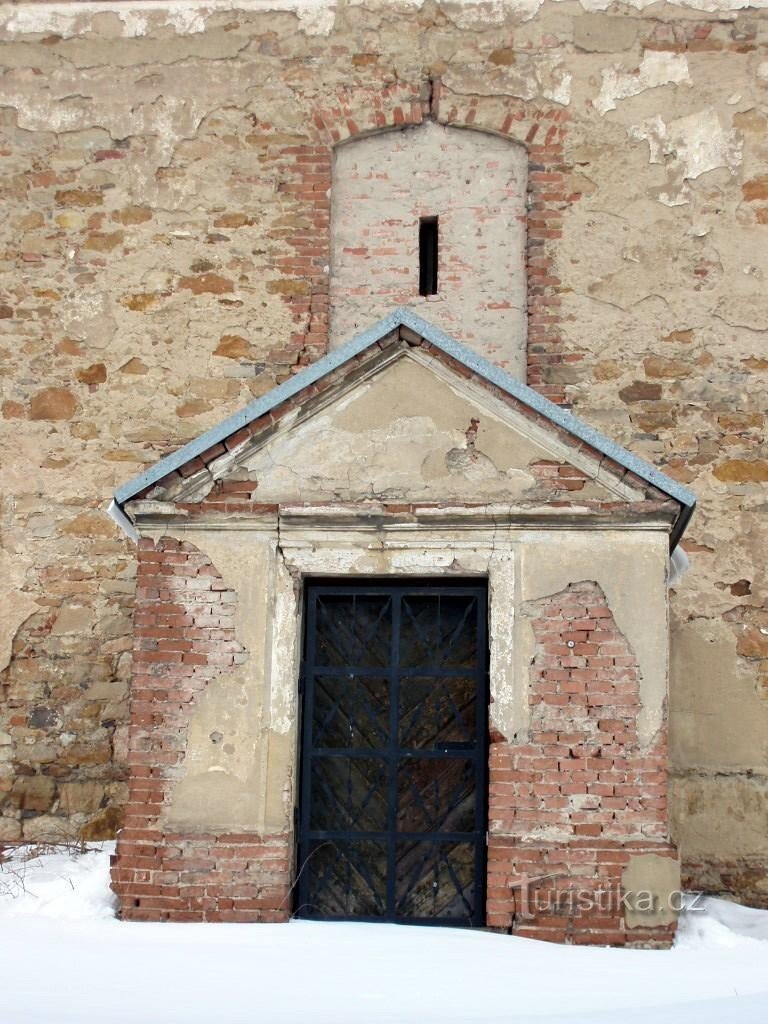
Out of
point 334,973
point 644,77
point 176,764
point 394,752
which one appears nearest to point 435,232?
point 644,77

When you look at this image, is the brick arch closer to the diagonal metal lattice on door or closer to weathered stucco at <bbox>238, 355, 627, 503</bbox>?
weathered stucco at <bbox>238, 355, 627, 503</bbox>

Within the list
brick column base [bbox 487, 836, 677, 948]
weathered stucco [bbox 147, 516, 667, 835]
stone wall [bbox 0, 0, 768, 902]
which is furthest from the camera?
stone wall [bbox 0, 0, 768, 902]

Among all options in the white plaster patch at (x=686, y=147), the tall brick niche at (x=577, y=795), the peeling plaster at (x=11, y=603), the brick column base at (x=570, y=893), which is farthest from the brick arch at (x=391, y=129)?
the brick column base at (x=570, y=893)

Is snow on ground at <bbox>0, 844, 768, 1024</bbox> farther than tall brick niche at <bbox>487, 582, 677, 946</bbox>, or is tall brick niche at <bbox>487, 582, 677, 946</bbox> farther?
tall brick niche at <bbox>487, 582, 677, 946</bbox>

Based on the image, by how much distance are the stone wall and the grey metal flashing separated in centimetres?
233

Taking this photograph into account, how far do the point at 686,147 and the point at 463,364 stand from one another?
3588 mm

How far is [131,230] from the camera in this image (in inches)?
395

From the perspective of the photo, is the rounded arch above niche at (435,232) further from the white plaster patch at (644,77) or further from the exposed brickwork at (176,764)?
the exposed brickwork at (176,764)

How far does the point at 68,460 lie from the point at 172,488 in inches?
107

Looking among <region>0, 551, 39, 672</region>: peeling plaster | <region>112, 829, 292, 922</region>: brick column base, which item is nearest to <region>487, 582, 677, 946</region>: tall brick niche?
<region>112, 829, 292, 922</region>: brick column base

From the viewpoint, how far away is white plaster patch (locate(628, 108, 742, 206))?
988 centimetres

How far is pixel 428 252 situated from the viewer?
10117mm

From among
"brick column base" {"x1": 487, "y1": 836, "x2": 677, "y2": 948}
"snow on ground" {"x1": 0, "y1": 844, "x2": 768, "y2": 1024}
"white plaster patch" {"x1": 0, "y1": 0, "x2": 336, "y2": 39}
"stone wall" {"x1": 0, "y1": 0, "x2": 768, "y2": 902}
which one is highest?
"white plaster patch" {"x1": 0, "y1": 0, "x2": 336, "y2": 39}

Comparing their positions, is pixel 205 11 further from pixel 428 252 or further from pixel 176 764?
pixel 176 764
